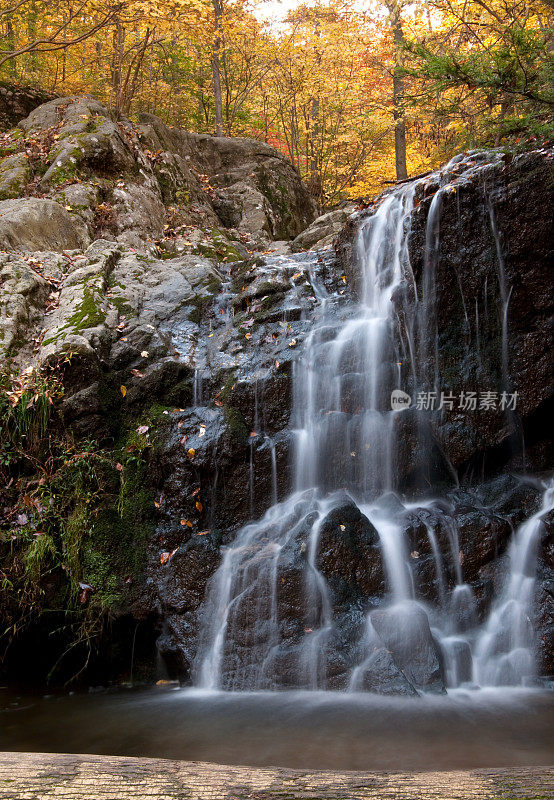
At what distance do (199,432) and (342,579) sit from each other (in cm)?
217

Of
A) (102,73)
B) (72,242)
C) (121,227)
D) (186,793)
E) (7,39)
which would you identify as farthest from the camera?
(102,73)

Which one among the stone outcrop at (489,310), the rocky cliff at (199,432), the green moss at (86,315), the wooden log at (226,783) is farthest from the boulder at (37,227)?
the wooden log at (226,783)

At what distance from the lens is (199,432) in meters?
5.87

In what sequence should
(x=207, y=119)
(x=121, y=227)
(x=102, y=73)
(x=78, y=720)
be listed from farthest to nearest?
1. (x=207, y=119)
2. (x=102, y=73)
3. (x=121, y=227)
4. (x=78, y=720)

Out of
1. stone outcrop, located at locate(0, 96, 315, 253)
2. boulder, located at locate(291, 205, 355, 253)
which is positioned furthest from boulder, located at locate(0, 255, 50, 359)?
boulder, located at locate(291, 205, 355, 253)

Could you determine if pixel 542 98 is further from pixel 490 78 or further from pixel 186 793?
pixel 186 793

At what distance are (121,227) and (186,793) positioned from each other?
9716 millimetres

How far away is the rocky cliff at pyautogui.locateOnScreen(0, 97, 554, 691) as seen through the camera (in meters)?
5.04

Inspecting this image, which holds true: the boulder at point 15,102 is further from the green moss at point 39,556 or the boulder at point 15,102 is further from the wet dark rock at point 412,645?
the wet dark rock at point 412,645

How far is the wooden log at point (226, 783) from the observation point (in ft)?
4.85

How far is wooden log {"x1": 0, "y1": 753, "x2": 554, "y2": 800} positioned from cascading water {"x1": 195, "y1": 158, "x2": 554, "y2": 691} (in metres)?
2.60

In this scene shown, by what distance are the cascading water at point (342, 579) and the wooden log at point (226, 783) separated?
260 cm

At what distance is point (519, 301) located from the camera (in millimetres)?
5551

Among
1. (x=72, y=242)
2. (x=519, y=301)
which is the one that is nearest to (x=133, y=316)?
(x=72, y=242)
